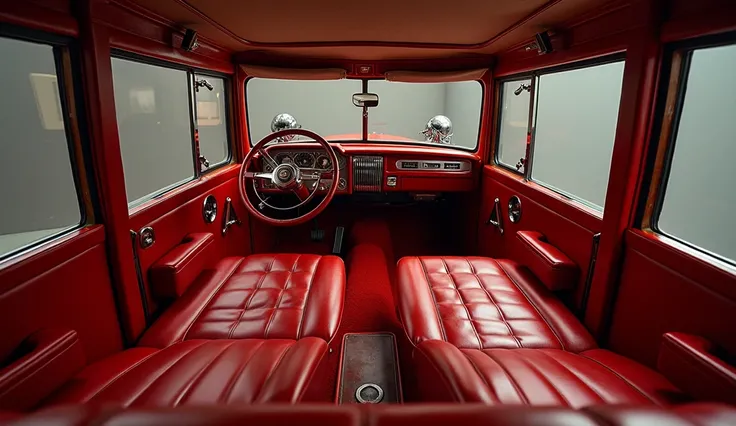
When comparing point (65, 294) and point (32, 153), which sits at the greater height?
point (32, 153)

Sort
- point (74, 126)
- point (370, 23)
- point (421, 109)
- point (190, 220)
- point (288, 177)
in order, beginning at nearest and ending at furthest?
1. point (74, 126)
2. point (370, 23)
3. point (190, 220)
4. point (288, 177)
5. point (421, 109)

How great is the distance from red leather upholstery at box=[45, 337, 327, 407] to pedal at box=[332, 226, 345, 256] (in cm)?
211

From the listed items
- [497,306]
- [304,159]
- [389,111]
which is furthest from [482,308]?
[389,111]

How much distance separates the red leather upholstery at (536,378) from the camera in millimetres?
1238

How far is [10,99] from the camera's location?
138 cm

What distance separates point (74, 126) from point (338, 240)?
2.52 metres

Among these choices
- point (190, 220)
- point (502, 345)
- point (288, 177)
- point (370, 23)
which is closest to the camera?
point (502, 345)

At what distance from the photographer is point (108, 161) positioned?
1617 mm

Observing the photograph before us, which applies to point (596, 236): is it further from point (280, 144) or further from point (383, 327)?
point (280, 144)

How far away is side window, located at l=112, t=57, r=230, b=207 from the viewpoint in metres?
2.45

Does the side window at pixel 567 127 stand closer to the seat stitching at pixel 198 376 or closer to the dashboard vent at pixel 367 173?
the dashboard vent at pixel 367 173

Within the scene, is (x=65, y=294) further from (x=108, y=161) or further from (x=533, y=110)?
(x=533, y=110)

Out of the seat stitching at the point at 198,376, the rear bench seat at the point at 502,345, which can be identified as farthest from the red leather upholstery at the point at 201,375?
the rear bench seat at the point at 502,345

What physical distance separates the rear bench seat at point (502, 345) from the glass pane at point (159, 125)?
1.59 metres
